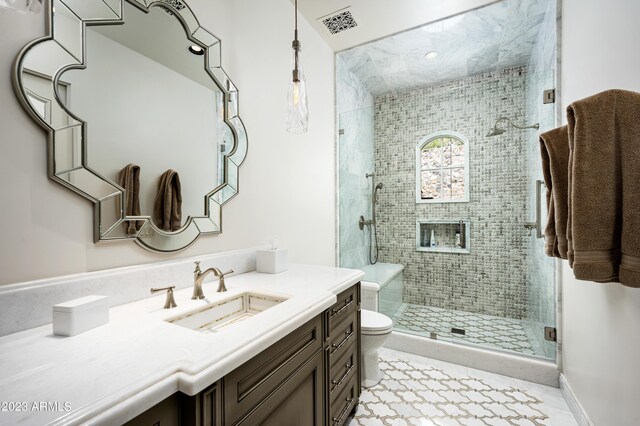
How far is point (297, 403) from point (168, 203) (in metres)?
0.98

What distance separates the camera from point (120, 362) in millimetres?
646

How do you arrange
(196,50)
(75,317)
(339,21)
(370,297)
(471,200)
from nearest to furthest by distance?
(75,317), (196,50), (339,21), (370,297), (471,200)

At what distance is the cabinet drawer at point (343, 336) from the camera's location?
1.30 metres

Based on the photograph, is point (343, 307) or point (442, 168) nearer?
point (343, 307)

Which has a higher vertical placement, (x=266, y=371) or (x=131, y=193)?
(x=131, y=193)

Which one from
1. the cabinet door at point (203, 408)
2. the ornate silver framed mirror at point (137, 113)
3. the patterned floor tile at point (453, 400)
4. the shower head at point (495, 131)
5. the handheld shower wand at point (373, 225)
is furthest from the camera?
the handheld shower wand at point (373, 225)

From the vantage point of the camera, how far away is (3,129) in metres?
0.81

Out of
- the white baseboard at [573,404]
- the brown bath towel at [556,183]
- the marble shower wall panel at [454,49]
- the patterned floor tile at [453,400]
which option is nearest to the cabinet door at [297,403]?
the patterned floor tile at [453,400]

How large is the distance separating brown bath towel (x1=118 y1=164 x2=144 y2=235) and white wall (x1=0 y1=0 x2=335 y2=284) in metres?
0.08

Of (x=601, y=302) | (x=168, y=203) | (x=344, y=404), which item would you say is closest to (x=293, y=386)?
(x=344, y=404)

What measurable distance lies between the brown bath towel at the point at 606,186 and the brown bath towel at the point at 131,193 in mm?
1662

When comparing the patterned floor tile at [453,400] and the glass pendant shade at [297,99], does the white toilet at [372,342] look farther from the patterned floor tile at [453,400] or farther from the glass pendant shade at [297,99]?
the glass pendant shade at [297,99]

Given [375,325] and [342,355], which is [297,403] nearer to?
[342,355]

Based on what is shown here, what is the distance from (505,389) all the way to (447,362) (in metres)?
0.43
